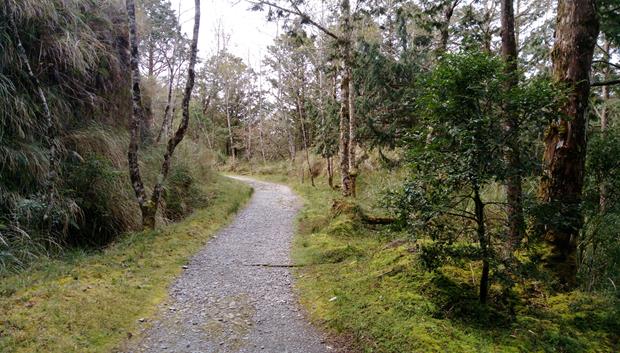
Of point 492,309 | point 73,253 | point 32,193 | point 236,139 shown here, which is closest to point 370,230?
point 492,309

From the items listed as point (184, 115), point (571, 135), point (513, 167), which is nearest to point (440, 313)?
point (513, 167)

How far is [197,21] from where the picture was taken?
7.73 meters

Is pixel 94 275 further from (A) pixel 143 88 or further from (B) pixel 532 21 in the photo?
(B) pixel 532 21

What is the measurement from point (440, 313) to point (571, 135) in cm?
235

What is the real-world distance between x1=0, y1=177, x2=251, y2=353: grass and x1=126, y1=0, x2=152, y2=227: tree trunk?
0.70m

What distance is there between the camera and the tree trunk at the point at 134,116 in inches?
269

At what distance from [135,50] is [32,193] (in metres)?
3.19

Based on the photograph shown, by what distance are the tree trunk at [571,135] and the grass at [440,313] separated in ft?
1.28

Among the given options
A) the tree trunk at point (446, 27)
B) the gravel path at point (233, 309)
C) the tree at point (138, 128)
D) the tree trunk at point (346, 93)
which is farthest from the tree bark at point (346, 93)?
the tree at point (138, 128)

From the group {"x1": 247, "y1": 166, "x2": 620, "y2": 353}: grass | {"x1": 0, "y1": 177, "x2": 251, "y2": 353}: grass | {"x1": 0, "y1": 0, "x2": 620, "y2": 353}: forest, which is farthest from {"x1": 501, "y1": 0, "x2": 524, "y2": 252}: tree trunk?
{"x1": 0, "y1": 177, "x2": 251, "y2": 353}: grass

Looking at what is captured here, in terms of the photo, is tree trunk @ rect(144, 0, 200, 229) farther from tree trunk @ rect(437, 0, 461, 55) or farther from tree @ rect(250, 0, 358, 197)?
tree trunk @ rect(437, 0, 461, 55)

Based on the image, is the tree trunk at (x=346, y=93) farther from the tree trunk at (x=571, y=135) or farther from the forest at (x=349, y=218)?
the tree trunk at (x=571, y=135)

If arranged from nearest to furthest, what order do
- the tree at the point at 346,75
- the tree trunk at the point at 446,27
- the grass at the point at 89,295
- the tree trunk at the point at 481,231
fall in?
1. the tree trunk at the point at 481,231
2. the grass at the point at 89,295
3. the tree trunk at the point at 446,27
4. the tree at the point at 346,75

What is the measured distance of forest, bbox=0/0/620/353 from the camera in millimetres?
3221
